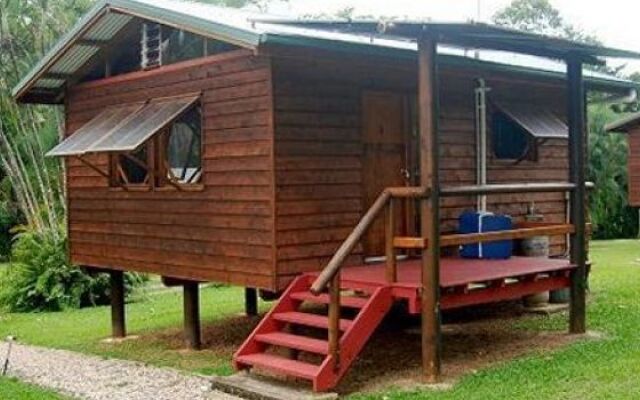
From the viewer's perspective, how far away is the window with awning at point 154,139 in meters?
8.73

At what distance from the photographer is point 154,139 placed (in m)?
9.59

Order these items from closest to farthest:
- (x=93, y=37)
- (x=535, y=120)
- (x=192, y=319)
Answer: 1. (x=192, y=319)
2. (x=93, y=37)
3. (x=535, y=120)

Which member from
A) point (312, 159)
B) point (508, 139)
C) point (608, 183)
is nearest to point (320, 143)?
point (312, 159)

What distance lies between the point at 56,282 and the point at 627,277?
1020 centimetres

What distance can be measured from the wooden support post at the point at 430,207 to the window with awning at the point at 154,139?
2.76 metres

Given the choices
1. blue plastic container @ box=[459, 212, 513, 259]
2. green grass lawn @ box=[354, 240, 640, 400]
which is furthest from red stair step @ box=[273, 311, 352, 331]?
blue plastic container @ box=[459, 212, 513, 259]

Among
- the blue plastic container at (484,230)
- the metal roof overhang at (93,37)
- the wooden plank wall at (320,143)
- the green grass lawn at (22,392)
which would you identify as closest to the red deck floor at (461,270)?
the blue plastic container at (484,230)

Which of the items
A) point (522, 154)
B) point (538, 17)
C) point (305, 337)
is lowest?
point (305, 337)

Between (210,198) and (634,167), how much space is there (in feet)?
59.4

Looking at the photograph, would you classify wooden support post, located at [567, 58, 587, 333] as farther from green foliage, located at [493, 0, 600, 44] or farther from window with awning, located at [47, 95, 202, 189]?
green foliage, located at [493, 0, 600, 44]

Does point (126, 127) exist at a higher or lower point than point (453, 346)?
higher

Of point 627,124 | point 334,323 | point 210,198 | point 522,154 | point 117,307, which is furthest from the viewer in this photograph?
point 627,124

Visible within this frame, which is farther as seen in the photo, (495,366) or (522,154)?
(522,154)

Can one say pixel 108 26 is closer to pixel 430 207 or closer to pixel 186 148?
pixel 186 148
